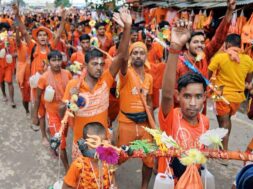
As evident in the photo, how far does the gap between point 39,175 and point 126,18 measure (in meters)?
2.56

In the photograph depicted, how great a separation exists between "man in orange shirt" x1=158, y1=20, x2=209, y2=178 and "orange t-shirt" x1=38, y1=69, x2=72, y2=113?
8.38ft

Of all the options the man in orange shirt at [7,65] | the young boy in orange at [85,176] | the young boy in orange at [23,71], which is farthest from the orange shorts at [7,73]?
the young boy in orange at [85,176]

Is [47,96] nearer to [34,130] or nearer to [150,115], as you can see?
[150,115]

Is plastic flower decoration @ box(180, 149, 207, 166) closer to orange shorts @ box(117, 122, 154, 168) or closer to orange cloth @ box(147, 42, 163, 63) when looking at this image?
orange shorts @ box(117, 122, 154, 168)

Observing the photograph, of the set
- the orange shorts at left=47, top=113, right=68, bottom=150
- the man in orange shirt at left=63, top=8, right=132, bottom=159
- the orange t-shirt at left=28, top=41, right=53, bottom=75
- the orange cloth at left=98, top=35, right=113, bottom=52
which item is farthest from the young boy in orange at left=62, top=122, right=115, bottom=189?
the orange cloth at left=98, top=35, right=113, bottom=52

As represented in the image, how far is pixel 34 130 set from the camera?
6672mm

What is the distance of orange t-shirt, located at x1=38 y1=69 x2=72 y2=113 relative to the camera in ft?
16.3

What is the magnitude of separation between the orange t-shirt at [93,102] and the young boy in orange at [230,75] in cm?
202

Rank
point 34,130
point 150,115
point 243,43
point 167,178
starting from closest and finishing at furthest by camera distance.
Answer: point 167,178
point 150,115
point 34,130
point 243,43

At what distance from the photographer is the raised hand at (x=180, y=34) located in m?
2.47

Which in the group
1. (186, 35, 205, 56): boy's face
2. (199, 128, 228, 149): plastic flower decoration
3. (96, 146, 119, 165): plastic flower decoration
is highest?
(186, 35, 205, 56): boy's face

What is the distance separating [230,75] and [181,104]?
112 inches

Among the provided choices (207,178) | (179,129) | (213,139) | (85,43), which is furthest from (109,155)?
(85,43)

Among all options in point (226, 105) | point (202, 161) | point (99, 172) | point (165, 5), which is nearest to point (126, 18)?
point (99, 172)
